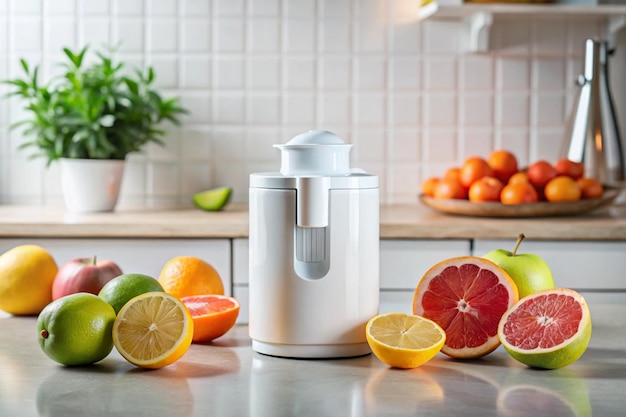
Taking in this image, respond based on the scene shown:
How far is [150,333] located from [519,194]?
5.23 feet

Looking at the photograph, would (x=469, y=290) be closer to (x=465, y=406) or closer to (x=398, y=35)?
(x=465, y=406)

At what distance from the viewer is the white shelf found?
2576mm

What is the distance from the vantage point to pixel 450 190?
246 cm

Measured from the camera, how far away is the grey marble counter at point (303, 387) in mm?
823

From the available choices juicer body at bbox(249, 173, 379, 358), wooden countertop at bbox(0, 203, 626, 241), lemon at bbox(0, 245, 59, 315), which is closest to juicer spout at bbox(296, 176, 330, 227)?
juicer body at bbox(249, 173, 379, 358)

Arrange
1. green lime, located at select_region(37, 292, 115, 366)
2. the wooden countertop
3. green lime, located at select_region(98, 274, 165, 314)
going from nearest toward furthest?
green lime, located at select_region(37, 292, 115, 366)
green lime, located at select_region(98, 274, 165, 314)
the wooden countertop

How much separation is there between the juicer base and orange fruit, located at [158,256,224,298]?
21cm

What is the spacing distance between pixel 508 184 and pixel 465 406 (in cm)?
170

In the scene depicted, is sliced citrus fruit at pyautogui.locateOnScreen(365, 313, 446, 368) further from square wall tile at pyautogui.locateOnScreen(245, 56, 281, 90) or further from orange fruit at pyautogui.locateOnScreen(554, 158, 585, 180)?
square wall tile at pyautogui.locateOnScreen(245, 56, 281, 90)

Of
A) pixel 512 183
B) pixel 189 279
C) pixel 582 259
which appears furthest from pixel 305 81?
pixel 189 279

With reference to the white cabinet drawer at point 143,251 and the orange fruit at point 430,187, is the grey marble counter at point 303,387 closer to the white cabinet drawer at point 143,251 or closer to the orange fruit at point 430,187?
the white cabinet drawer at point 143,251

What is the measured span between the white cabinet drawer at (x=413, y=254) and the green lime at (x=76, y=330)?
4.55ft

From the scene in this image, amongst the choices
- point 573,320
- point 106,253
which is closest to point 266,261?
point 573,320

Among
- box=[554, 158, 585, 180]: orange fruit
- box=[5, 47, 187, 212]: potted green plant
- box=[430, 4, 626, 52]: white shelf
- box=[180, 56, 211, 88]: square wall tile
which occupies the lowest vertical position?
box=[554, 158, 585, 180]: orange fruit
